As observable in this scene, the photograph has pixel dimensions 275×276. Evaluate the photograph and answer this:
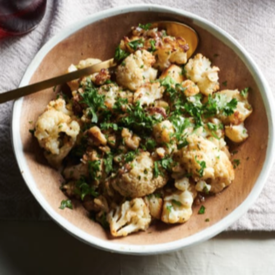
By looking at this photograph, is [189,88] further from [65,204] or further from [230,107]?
[65,204]

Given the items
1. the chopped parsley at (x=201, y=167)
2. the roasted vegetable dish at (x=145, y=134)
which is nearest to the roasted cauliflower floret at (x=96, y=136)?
the roasted vegetable dish at (x=145, y=134)

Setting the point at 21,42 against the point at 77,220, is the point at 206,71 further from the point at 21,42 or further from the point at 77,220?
the point at 21,42

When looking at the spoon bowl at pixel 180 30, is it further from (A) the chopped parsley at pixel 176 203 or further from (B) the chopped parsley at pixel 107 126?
(A) the chopped parsley at pixel 176 203

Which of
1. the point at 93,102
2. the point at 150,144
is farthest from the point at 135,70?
the point at 150,144

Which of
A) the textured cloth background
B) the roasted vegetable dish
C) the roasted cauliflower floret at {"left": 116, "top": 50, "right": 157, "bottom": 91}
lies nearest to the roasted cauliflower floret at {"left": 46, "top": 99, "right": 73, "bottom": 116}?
the roasted vegetable dish

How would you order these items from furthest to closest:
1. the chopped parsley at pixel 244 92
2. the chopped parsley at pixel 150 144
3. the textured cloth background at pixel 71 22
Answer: the textured cloth background at pixel 71 22, the chopped parsley at pixel 244 92, the chopped parsley at pixel 150 144

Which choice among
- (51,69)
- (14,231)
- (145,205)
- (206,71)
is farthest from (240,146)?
(14,231)

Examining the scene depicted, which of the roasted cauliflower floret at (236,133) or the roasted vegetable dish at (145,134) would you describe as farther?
the roasted cauliflower floret at (236,133)
